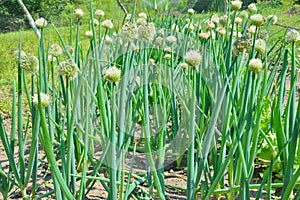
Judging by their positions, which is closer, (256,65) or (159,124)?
(256,65)

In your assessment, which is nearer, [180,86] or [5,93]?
[180,86]

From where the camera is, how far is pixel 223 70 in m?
1.20

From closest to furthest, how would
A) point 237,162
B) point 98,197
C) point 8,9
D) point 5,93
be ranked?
point 237,162 < point 98,197 < point 5,93 < point 8,9

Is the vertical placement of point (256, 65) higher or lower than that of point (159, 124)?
higher

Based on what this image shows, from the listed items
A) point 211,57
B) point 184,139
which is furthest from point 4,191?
point 211,57

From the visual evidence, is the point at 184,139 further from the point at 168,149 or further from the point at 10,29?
the point at 10,29

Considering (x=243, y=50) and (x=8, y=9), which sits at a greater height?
(x=243, y=50)

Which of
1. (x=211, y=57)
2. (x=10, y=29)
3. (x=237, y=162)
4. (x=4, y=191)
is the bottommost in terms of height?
(x=10, y=29)

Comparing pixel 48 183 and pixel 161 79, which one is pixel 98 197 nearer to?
pixel 48 183

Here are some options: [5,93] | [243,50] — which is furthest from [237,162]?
[5,93]

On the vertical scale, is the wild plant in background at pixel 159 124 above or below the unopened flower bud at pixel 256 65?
below

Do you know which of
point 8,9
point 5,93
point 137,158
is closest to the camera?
point 137,158

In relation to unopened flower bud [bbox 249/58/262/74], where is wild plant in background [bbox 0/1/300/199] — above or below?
below

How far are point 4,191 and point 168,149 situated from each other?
535 mm
